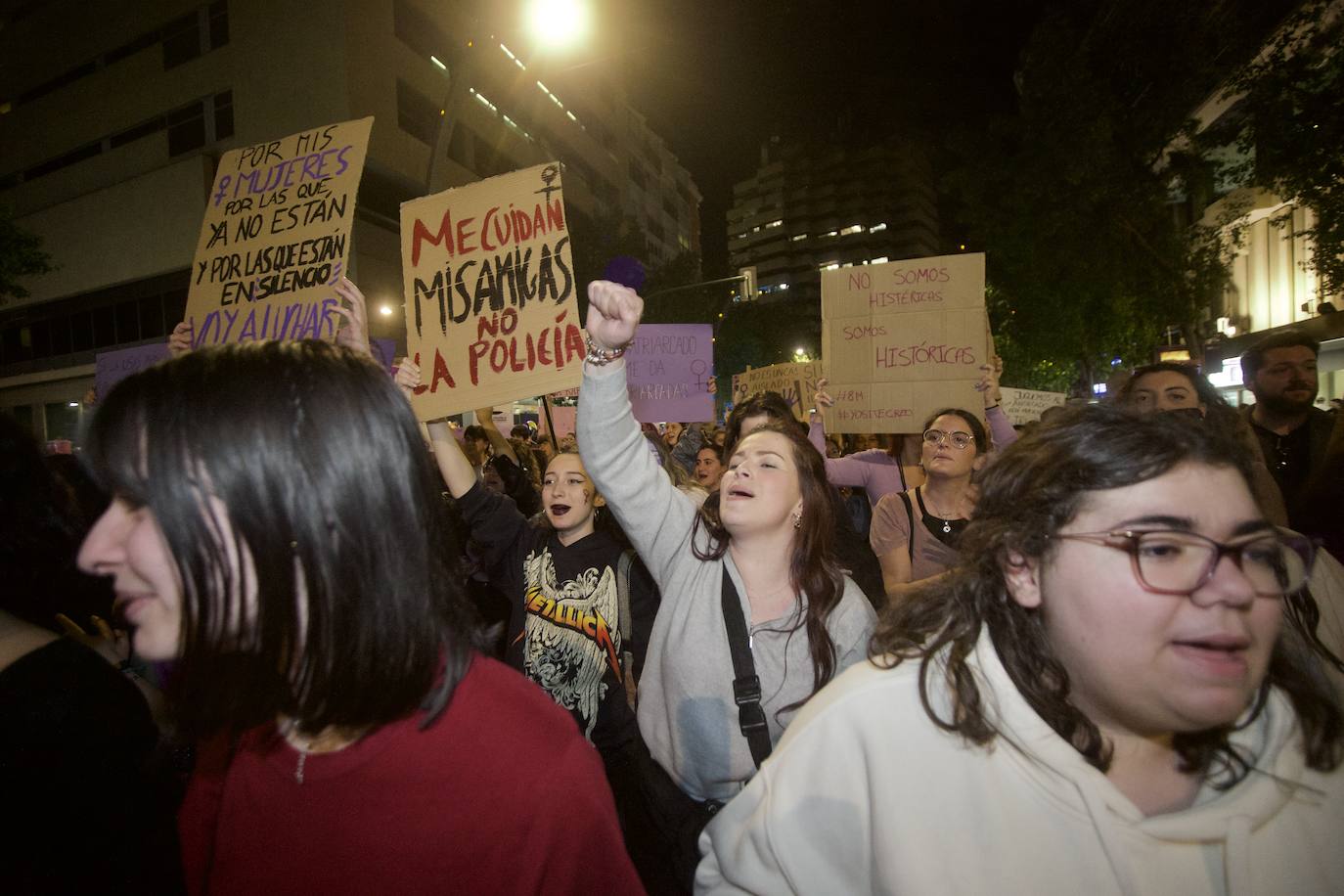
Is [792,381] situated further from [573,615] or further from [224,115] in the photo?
[224,115]

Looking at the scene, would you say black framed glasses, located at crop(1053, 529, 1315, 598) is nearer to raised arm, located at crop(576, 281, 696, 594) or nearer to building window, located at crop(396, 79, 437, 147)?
raised arm, located at crop(576, 281, 696, 594)

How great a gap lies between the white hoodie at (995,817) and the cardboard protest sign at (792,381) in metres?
7.71

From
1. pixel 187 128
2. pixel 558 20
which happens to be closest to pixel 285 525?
pixel 558 20

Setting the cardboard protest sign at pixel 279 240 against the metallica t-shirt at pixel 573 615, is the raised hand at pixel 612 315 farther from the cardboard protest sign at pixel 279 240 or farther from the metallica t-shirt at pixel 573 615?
the cardboard protest sign at pixel 279 240

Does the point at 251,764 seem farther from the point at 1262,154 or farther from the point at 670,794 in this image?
the point at 1262,154

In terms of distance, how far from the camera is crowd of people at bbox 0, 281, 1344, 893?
3.33ft

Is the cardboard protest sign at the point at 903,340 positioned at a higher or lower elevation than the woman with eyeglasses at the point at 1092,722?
higher

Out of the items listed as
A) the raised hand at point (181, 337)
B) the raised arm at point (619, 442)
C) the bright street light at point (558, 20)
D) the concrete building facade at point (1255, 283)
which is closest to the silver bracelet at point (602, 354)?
the raised arm at point (619, 442)

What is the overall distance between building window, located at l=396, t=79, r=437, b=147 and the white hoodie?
24483 millimetres

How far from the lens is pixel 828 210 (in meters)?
121

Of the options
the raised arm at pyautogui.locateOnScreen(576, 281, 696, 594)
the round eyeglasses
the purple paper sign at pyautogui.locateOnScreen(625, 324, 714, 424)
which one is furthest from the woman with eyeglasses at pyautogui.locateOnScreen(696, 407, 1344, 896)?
the purple paper sign at pyautogui.locateOnScreen(625, 324, 714, 424)

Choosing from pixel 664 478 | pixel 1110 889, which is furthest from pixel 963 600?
pixel 664 478

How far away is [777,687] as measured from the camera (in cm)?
213

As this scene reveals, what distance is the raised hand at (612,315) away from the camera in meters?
2.12
